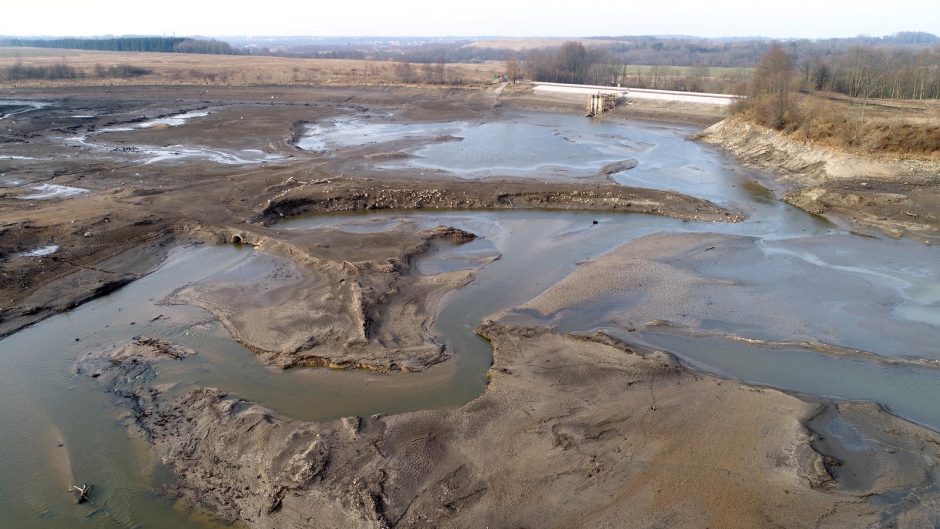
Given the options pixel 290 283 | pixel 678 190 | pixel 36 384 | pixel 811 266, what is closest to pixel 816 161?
pixel 678 190

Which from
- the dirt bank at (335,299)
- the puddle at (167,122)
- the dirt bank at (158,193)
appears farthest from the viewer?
the puddle at (167,122)

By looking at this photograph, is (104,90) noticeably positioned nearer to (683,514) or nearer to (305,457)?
(305,457)

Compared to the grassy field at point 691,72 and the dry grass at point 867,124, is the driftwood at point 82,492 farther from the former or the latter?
the grassy field at point 691,72

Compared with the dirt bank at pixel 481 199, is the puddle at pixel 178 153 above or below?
above

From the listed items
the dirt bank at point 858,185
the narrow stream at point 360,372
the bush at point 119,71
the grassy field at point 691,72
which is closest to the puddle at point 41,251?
the narrow stream at point 360,372

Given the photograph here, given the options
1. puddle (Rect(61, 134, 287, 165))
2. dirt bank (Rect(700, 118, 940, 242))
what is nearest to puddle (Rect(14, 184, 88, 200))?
puddle (Rect(61, 134, 287, 165))

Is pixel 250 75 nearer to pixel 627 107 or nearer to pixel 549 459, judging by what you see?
pixel 627 107

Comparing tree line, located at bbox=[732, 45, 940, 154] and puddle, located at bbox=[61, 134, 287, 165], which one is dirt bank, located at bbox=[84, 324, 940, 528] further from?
tree line, located at bbox=[732, 45, 940, 154]

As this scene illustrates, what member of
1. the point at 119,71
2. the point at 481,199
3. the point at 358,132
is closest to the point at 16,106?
the point at 119,71
